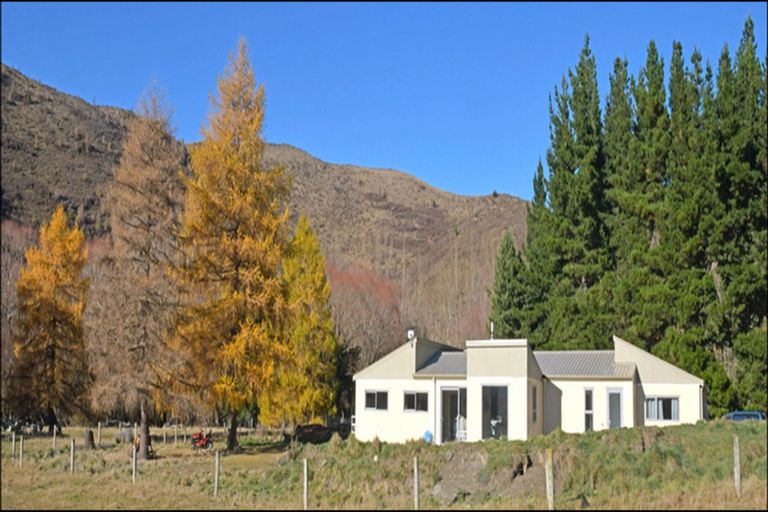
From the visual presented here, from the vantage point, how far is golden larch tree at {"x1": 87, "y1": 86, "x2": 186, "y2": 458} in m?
26.3

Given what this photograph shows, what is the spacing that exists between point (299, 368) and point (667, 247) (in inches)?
698

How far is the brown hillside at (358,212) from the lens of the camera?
76125mm

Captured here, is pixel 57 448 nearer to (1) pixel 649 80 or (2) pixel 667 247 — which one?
(2) pixel 667 247

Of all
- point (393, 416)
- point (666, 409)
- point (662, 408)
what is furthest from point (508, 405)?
point (666, 409)

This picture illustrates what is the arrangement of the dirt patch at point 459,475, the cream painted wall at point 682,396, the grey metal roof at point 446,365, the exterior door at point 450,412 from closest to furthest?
the dirt patch at point 459,475, the cream painted wall at point 682,396, the exterior door at point 450,412, the grey metal roof at point 446,365

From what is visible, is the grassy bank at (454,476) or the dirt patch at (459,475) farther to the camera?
the dirt patch at (459,475)

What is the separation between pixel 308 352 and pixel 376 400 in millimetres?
8228

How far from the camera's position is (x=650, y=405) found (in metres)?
30.4

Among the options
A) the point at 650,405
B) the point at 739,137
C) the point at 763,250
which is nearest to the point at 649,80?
the point at 739,137

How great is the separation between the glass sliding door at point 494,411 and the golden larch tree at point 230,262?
24.7 ft

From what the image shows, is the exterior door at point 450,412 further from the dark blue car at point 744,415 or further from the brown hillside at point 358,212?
the brown hillside at point 358,212

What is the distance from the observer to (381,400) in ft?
105

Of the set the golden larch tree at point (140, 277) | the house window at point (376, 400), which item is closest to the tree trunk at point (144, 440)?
the golden larch tree at point (140, 277)

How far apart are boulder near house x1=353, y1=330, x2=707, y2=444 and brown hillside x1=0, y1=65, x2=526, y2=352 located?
902 inches
